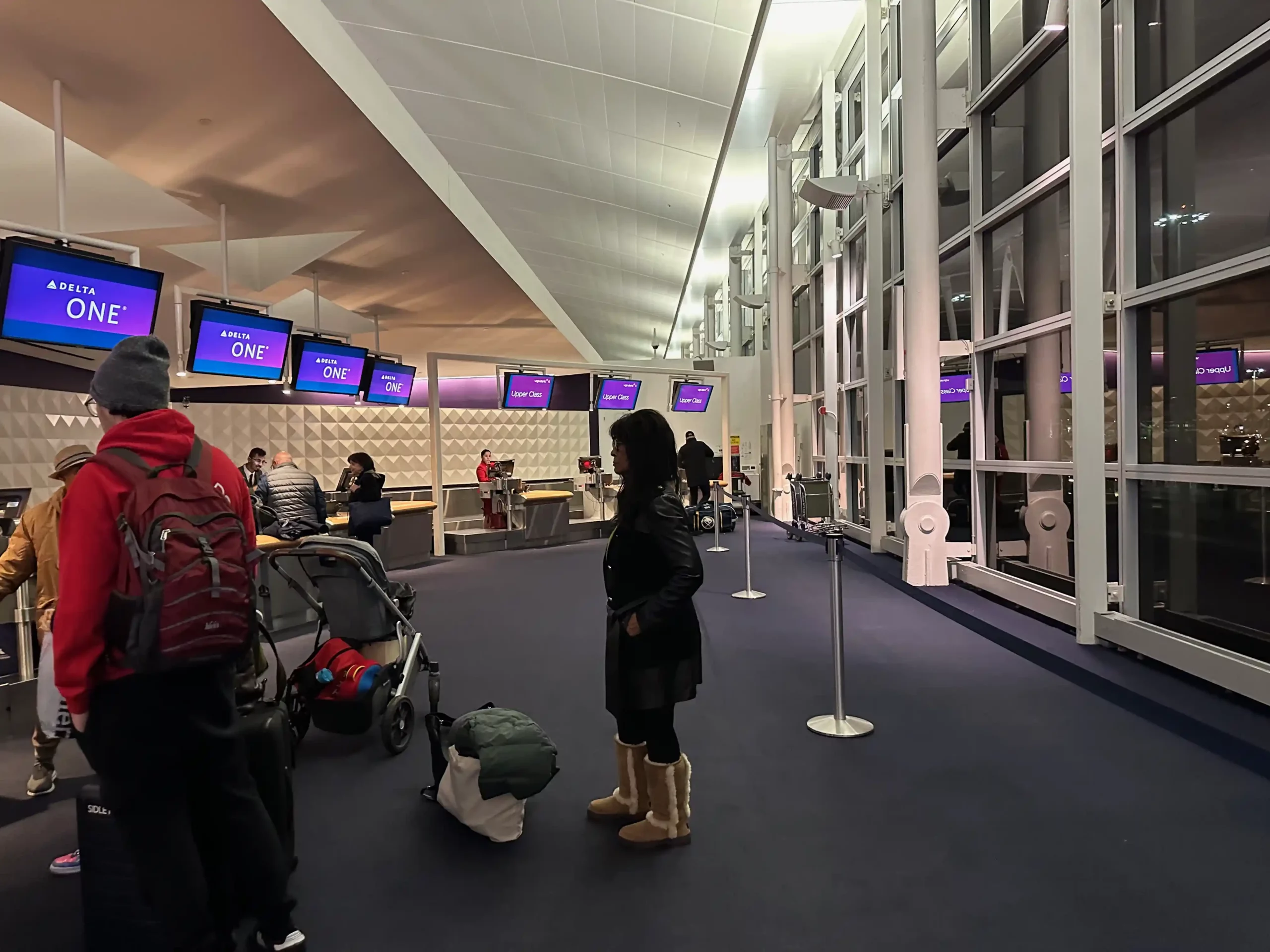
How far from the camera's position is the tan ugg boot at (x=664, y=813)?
8.93 feet

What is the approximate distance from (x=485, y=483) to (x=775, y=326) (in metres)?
5.30

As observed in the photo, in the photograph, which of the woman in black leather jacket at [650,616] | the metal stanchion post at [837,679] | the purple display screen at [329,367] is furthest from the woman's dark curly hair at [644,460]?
the purple display screen at [329,367]

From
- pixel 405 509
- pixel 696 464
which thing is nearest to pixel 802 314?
pixel 696 464

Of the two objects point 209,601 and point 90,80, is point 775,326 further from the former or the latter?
point 209,601

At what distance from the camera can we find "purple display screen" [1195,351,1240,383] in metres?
4.23

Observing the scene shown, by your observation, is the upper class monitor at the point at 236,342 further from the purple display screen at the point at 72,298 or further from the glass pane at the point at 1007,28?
the glass pane at the point at 1007,28

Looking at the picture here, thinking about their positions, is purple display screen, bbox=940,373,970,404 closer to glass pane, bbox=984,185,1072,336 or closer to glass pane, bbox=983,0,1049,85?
glass pane, bbox=984,185,1072,336

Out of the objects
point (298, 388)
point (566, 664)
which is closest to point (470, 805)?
point (566, 664)

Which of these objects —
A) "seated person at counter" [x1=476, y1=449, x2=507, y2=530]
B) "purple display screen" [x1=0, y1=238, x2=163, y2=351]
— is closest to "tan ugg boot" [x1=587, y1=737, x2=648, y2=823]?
"purple display screen" [x1=0, y1=238, x2=163, y2=351]

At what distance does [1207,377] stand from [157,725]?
4.93 meters

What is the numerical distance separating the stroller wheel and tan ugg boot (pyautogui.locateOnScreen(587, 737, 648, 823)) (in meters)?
1.21

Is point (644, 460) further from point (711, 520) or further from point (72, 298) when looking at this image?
point (711, 520)

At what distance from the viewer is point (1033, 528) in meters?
5.99

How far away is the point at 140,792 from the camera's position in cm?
188
